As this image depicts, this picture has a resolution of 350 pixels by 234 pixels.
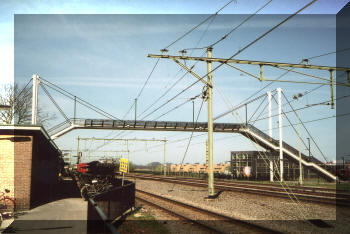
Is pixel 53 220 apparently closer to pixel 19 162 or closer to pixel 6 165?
pixel 19 162

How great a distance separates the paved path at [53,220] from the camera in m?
9.59

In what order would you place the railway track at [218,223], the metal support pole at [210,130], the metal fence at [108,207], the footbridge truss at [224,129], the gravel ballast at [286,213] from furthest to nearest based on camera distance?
1. the footbridge truss at [224,129]
2. the metal support pole at [210,130]
3. the gravel ballast at [286,213]
4. the railway track at [218,223]
5. the metal fence at [108,207]

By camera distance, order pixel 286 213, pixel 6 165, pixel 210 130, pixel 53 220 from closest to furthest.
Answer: pixel 53 220, pixel 286 213, pixel 6 165, pixel 210 130

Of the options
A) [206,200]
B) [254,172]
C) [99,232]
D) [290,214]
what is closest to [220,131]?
[254,172]

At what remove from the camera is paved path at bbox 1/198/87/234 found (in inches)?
377

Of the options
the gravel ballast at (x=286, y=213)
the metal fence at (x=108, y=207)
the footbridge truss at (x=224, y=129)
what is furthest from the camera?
the footbridge truss at (x=224, y=129)

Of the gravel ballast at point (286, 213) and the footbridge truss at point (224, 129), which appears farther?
the footbridge truss at point (224, 129)

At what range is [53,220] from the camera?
1108 cm

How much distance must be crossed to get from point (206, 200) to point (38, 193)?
361 inches

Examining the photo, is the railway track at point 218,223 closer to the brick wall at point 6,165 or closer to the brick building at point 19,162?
the brick building at point 19,162

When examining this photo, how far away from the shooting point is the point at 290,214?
1280 cm

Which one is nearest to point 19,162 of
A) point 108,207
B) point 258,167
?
point 108,207

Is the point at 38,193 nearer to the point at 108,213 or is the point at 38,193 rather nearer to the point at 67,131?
the point at 108,213

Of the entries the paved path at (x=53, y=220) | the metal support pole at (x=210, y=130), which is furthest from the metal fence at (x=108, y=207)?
the metal support pole at (x=210, y=130)
